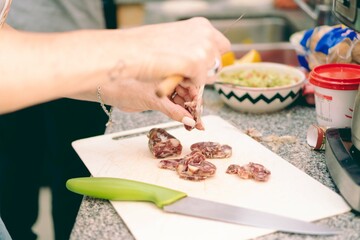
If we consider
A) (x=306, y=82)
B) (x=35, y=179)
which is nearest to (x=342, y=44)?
(x=306, y=82)

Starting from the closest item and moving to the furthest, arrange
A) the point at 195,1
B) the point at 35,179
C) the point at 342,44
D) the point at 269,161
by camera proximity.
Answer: the point at 269,161, the point at 342,44, the point at 35,179, the point at 195,1

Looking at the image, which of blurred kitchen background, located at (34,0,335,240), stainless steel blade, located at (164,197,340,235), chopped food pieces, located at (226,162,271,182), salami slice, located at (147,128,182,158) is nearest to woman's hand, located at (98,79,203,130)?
salami slice, located at (147,128,182,158)

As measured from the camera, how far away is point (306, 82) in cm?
136

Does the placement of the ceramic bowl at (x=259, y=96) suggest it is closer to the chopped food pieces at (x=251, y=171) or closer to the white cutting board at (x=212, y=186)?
the white cutting board at (x=212, y=186)

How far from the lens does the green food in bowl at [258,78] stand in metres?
1.35

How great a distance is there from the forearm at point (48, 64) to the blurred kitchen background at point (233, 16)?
61.6 inches

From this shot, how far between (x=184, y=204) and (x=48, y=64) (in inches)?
13.1

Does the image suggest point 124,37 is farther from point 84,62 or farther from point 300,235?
point 300,235

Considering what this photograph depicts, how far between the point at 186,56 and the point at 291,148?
0.44 meters

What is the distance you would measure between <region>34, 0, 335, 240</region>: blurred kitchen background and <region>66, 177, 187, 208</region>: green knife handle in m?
1.40

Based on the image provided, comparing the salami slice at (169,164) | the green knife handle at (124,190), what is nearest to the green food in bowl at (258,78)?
the salami slice at (169,164)

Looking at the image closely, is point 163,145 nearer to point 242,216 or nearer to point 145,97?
point 145,97

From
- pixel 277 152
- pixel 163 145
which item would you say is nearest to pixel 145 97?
pixel 163 145

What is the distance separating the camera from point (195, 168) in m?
0.95
